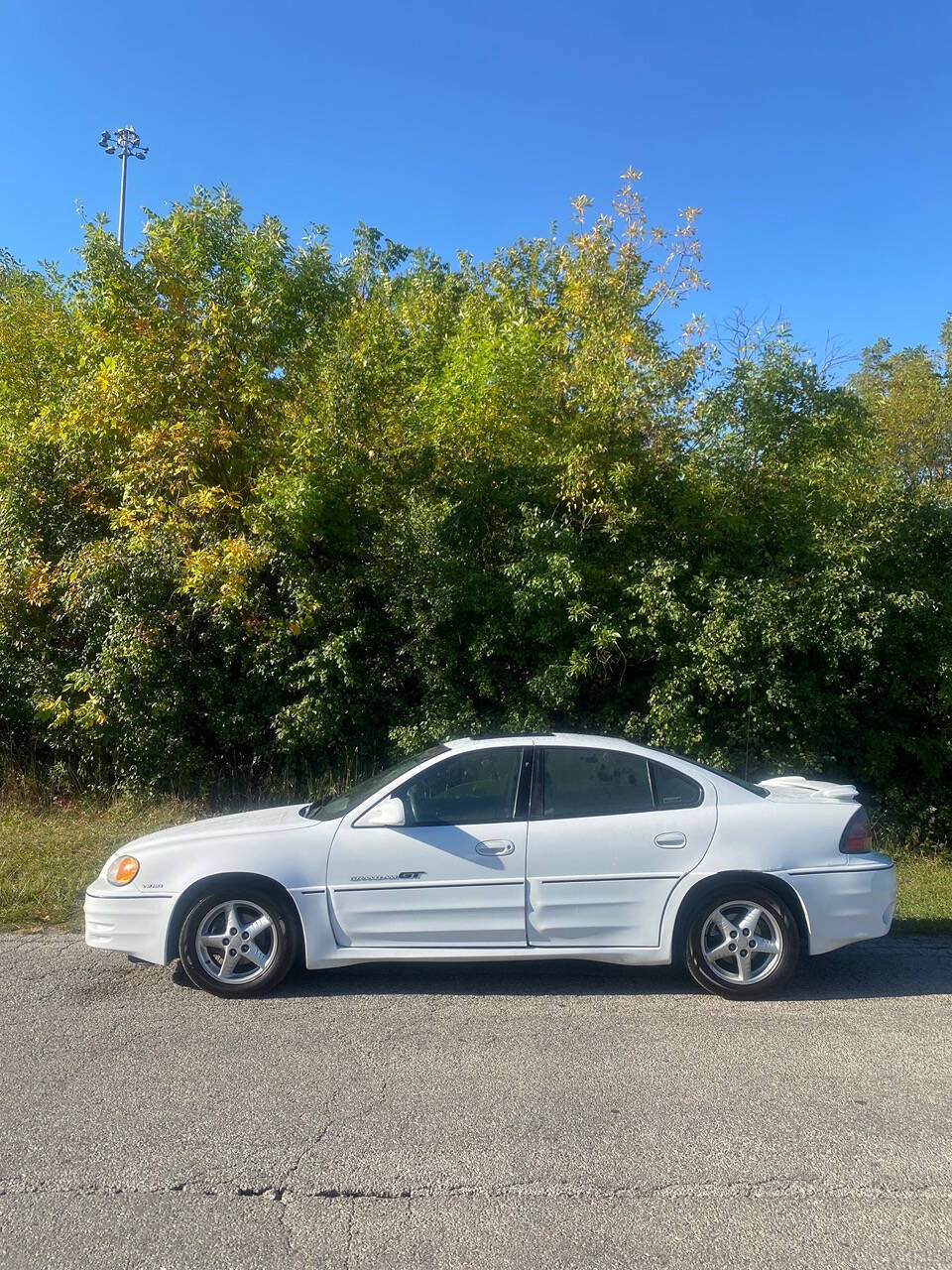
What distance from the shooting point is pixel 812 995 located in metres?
5.97

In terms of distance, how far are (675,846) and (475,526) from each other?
5.47 meters

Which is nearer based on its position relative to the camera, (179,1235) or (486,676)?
(179,1235)

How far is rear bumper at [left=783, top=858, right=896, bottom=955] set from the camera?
5793 millimetres

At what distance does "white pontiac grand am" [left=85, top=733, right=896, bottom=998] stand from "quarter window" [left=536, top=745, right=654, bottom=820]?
0.10m

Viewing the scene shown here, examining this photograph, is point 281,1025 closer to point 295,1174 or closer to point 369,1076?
point 369,1076

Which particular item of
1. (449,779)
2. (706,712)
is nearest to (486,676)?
(706,712)

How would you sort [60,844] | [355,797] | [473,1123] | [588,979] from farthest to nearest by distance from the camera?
[60,844] → [355,797] → [588,979] → [473,1123]

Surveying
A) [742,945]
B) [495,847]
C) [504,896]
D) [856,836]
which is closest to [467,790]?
[495,847]

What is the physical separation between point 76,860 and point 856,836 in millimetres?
6671

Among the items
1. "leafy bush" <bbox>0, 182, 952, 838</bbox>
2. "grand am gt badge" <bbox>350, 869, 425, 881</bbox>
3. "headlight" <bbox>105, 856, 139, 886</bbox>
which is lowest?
"grand am gt badge" <bbox>350, 869, 425, 881</bbox>

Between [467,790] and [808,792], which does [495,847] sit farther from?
[808,792]

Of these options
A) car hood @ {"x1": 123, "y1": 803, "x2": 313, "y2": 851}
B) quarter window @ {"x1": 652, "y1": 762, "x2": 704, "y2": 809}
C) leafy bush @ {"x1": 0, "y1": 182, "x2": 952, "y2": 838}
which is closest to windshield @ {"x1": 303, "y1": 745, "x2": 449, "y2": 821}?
car hood @ {"x1": 123, "y1": 803, "x2": 313, "y2": 851}

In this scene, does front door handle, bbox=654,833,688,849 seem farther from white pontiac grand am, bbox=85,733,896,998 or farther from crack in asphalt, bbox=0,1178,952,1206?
crack in asphalt, bbox=0,1178,952,1206

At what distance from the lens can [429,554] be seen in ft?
32.7
